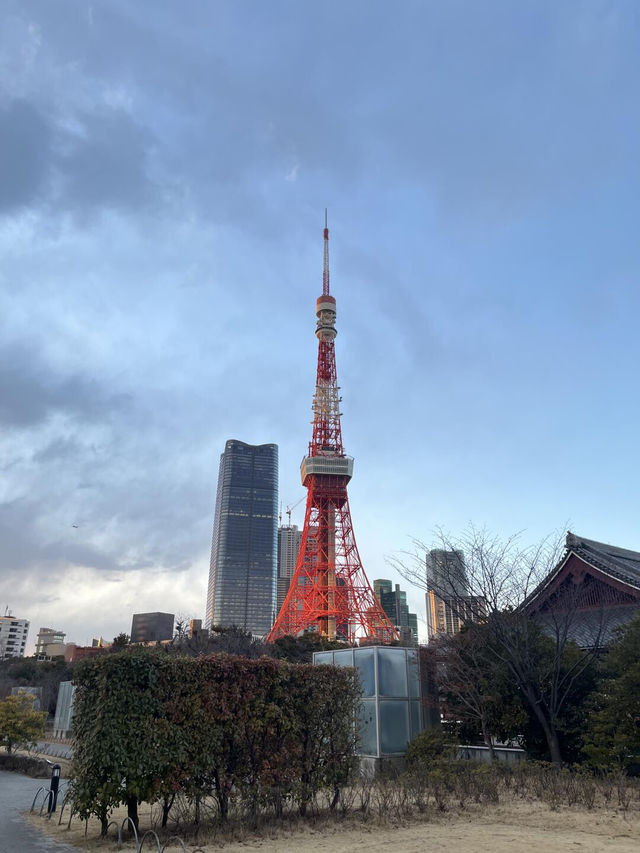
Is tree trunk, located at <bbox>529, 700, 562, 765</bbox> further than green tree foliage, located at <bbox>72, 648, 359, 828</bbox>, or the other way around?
tree trunk, located at <bbox>529, 700, 562, 765</bbox>

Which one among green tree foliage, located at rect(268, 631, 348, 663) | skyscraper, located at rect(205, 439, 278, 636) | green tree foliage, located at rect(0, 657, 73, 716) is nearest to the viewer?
green tree foliage, located at rect(268, 631, 348, 663)

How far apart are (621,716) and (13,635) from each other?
15158cm

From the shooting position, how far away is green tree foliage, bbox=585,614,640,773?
43.0 ft

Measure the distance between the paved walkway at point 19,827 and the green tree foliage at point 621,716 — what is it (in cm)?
1085

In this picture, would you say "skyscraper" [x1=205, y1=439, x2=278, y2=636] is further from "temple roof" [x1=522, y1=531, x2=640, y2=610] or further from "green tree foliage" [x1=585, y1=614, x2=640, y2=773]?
"green tree foliage" [x1=585, y1=614, x2=640, y2=773]

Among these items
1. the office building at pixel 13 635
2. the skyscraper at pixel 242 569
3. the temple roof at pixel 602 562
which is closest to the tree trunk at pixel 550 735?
the temple roof at pixel 602 562

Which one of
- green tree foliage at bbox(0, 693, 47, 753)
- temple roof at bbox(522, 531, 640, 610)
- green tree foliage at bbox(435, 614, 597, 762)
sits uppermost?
temple roof at bbox(522, 531, 640, 610)

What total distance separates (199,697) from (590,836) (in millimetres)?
6147

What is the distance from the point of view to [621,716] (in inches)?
527

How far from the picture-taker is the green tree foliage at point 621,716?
13102mm

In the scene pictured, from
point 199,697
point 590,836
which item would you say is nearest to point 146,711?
point 199,697

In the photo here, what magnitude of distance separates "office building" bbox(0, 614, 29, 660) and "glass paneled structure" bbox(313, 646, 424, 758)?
14315cm

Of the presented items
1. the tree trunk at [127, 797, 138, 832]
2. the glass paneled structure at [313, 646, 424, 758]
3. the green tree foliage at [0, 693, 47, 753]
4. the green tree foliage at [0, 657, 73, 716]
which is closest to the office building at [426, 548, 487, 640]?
the glass paneled structure at [313, 646, 424, 758]

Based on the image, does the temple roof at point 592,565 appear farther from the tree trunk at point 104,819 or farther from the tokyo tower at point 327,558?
the tokyo tower at point 327,558
